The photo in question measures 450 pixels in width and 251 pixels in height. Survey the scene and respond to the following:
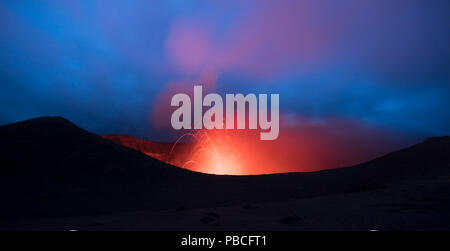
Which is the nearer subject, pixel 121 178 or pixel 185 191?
pixel 185 191

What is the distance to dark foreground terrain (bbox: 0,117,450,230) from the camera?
6.88 meters

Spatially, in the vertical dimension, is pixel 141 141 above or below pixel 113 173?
above

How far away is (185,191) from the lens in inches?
605

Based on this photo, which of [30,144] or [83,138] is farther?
[83,138]

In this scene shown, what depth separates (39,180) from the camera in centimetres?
1520

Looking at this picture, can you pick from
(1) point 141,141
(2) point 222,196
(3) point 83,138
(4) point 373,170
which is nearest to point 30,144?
(3) point 83,138

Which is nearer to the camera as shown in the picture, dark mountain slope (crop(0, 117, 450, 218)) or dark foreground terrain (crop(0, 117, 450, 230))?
dark foreground terrain (crop(0, 117, 450, 230))

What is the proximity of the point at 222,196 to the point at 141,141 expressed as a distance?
65099 mm

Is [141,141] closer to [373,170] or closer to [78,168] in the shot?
[78,168]

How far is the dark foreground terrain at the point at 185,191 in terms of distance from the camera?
6883 mm

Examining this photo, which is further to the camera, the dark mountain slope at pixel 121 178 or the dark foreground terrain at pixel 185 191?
the dark mountain slope at pixel 121 178

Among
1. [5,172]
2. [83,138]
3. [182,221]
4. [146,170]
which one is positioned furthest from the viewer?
[83,138]

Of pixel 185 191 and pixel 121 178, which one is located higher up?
pixel 121 178
